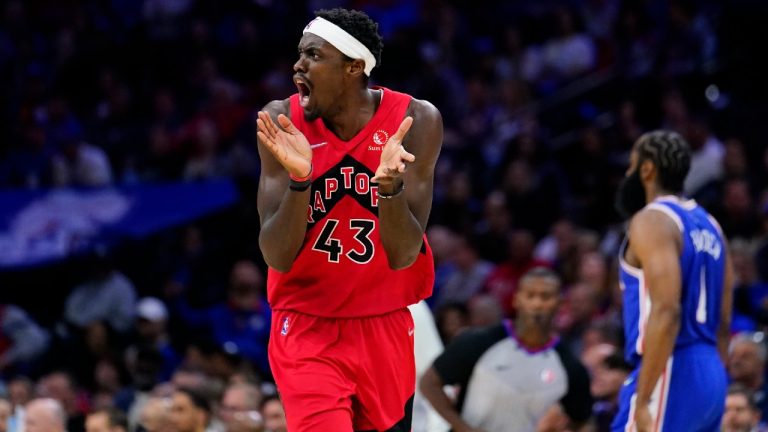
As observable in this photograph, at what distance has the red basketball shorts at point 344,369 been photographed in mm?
4973

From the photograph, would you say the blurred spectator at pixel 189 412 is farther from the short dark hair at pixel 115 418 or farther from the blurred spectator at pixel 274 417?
the blurred spectator at pixel 274 417

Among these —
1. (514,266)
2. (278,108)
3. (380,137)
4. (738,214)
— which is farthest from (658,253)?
(514,266)

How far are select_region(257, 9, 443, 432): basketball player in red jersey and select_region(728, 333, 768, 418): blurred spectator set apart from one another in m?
3.75

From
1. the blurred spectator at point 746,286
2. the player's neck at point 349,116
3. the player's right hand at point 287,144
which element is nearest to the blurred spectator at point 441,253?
the blurred spectator at point 746,286

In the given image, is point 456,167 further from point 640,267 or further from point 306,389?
point 306,389

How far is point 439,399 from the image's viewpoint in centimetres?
709

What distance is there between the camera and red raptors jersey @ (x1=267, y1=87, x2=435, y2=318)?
16.5 feet

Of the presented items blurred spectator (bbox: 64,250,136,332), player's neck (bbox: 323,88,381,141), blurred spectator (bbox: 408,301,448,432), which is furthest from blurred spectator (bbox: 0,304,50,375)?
player's neck (bbox: 323,88,381,141)

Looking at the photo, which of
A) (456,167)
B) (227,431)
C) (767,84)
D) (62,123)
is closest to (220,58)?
(62,123)

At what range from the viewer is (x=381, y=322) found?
516 cm

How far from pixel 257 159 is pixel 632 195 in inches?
296

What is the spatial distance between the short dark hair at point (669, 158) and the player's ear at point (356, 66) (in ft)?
5.60

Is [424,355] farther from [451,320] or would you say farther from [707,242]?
[451,320]

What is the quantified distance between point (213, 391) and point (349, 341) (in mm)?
4309
